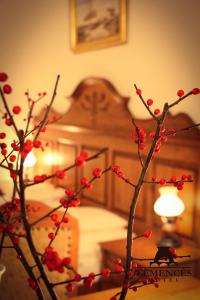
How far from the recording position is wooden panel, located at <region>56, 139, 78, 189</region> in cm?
463

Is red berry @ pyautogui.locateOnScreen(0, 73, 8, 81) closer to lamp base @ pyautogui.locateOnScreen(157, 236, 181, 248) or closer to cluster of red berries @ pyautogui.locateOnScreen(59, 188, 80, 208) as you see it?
cluster of red berries @ pyautogui.locateOnScreen(59, 188, 80, 208)

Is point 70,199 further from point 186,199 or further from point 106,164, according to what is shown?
point 106,164

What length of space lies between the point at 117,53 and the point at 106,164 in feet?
3.50

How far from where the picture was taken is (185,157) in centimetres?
329

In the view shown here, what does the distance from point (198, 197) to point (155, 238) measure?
1.67 feet

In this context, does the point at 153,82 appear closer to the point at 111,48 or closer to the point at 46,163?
the point at 111,48

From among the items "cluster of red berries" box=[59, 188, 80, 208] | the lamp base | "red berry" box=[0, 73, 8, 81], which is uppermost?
"red berry" box=[0, 73, 8, 81]

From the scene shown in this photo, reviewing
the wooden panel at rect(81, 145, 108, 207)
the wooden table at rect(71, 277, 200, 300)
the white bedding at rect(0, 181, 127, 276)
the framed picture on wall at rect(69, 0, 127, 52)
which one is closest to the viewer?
the wooden table at rect(71, 277, 200, 300)

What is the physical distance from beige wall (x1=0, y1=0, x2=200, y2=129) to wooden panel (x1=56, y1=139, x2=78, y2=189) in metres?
0.46

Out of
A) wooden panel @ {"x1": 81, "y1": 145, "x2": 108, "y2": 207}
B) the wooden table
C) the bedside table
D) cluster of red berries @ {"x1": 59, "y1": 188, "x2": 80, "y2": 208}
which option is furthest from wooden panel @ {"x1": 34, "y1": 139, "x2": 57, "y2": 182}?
cluster of red berries @ {"x1": 59, "y1": 188, "x2": 80, "y2": 208}

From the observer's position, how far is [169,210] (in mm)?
3080

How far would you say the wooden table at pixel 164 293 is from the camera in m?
2.09

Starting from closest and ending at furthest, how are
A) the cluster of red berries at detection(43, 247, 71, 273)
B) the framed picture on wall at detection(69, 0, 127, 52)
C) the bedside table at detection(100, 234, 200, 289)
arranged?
the cluster of red berries at detection(43, 247, 71, 273) < the bedside table at detection(100, 234, 200, 289) < the framed picture on wall at detection(69, 0, 127, 52)

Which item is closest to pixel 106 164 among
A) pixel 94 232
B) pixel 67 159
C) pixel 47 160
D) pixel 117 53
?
pixel 67 159
